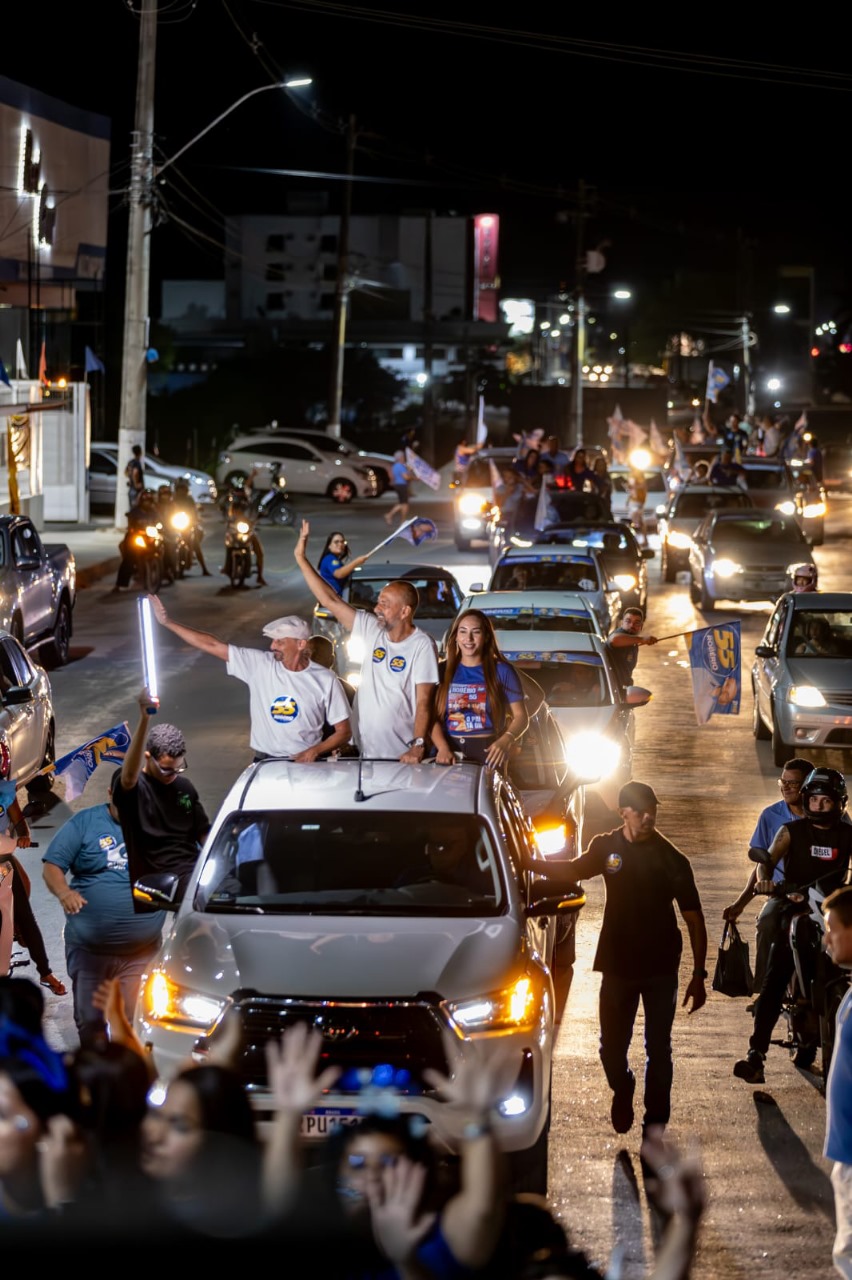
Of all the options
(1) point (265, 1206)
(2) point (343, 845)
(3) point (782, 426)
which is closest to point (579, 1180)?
(2) point (343, 845)

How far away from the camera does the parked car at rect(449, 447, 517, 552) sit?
122ft

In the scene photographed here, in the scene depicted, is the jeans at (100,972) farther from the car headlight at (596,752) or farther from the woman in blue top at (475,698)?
the car headlight at (596,752)

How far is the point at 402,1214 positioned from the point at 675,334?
142 metres

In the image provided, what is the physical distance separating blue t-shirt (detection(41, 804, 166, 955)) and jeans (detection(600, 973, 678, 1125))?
2.01 m

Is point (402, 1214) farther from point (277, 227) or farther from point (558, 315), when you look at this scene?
point (558, 315)

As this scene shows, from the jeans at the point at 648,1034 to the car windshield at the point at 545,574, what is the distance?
14.3m

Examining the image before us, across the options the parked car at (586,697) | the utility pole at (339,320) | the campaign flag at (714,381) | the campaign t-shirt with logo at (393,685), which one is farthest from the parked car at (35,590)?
the utility pole at (339,320)

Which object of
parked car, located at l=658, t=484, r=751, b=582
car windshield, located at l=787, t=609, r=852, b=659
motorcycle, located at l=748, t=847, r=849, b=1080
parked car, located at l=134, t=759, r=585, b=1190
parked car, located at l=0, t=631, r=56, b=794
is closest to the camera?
parked car, located at l=134, t=759, r=585, b=1190

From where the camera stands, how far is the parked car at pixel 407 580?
20156 mm

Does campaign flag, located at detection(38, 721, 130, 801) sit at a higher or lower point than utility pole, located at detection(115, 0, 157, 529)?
lower

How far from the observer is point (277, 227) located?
119 m

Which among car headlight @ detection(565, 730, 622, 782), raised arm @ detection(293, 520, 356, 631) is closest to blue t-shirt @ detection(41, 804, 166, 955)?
raised arm @ detection(293, 520, 356, 631)

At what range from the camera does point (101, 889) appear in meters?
8.44

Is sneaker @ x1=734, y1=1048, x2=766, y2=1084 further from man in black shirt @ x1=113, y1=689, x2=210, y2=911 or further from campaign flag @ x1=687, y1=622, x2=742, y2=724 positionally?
campaign flag @ x1=687, y1=622, x2=742, y2=724
